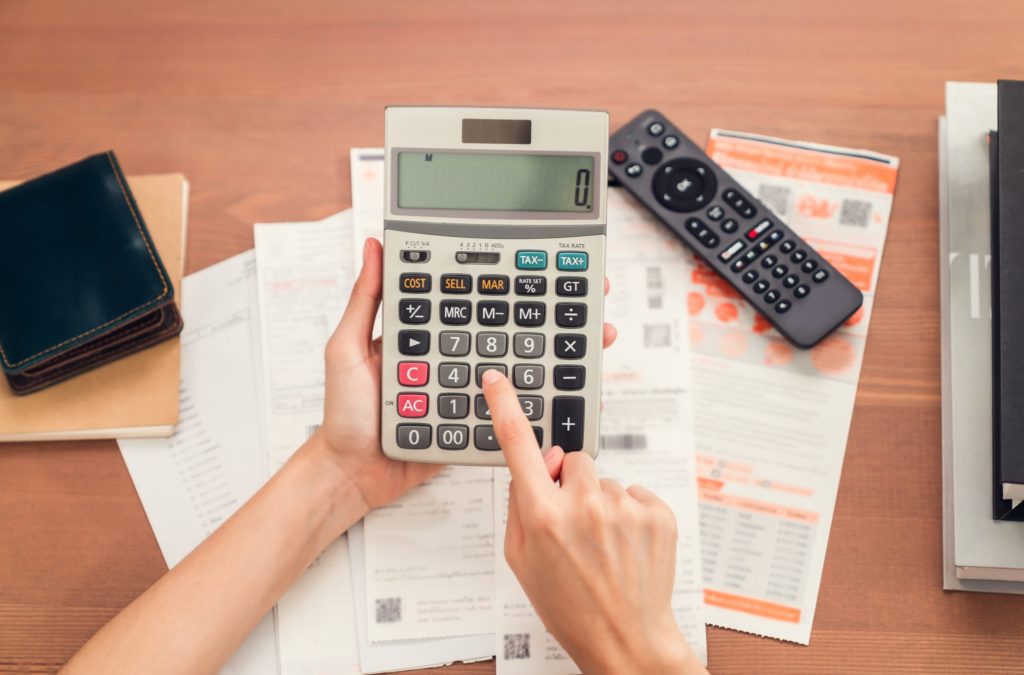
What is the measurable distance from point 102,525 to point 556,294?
41cm

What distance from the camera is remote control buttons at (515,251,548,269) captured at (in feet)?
1.96

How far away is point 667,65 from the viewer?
0.74 metres

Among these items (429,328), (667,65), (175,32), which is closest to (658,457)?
(429,328)

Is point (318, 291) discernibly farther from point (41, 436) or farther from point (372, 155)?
point (41, 436)

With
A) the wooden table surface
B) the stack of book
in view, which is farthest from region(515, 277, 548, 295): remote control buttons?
the stack of book

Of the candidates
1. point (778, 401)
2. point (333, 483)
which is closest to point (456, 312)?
point (333, 483)

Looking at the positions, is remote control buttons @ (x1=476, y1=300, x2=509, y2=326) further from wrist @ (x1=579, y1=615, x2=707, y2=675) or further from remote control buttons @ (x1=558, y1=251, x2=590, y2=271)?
wrist @ (x1=579, y1=615, x2=707, y2=675)

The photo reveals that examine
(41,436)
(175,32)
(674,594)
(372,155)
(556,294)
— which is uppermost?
(175,32)

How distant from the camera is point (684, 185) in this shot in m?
0.70

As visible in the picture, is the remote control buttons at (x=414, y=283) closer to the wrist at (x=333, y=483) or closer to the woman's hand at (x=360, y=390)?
the woman's hand at (x=360, y=390)

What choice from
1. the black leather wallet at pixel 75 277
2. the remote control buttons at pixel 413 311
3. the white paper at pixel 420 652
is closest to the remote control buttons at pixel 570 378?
the remote control buttons at pixel 413 311

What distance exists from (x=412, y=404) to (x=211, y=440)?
0.65 feet

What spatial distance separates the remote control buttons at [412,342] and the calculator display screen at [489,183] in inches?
3.6

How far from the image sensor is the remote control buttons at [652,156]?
0.71 metres
